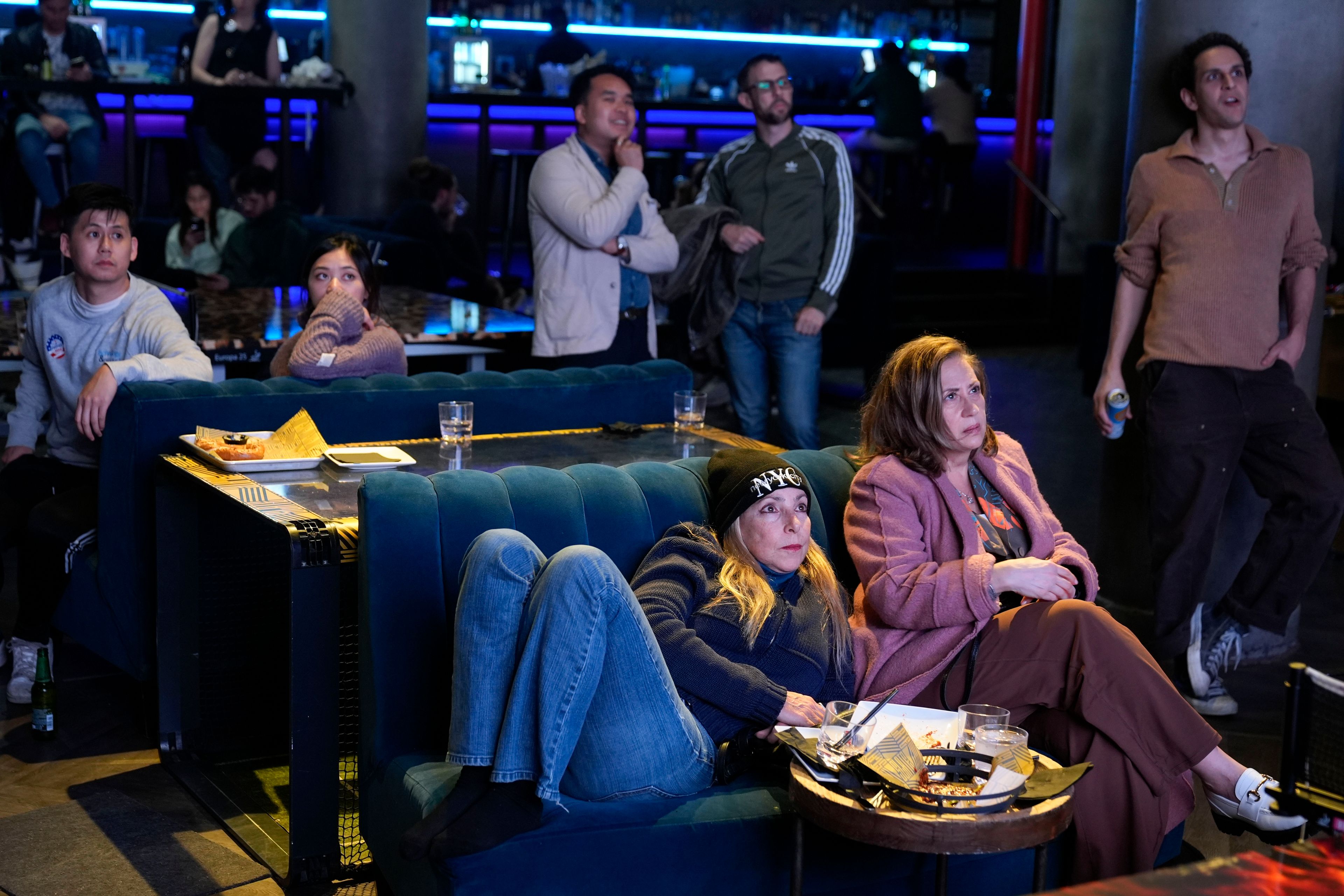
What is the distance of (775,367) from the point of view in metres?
5.12

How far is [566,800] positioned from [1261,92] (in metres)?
3.09

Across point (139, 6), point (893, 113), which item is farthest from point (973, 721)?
point (139, 6)

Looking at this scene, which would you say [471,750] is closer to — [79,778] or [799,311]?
[79,778]

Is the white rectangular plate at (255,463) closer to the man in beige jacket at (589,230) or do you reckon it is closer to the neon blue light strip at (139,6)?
the man in beige jacket at (589,230)

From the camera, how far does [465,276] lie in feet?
24.1

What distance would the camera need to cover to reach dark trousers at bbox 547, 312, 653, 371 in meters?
4.58

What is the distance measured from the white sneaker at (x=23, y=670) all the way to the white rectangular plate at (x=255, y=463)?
0.84 m

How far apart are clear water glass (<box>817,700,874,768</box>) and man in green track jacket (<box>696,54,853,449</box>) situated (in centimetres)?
255

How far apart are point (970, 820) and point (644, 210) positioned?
2998mm

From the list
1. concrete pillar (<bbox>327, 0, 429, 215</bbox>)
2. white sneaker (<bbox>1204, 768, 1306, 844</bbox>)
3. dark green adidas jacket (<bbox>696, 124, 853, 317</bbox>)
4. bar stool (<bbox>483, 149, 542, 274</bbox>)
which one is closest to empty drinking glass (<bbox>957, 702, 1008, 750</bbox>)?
white sneaker (<bbox>1204, 768, 1306, 844</bbox>)

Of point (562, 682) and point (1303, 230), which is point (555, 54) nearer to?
point (1303, 230)

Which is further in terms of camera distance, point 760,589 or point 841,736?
point 760,589

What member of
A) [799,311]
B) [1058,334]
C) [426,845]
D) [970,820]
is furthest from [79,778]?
[1058,334]

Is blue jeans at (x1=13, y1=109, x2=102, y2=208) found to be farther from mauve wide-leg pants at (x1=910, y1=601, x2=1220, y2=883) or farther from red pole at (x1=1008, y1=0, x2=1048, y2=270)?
mauve wide-leg pants at (x1=910, y1=601, x2=1220, y2=883)
